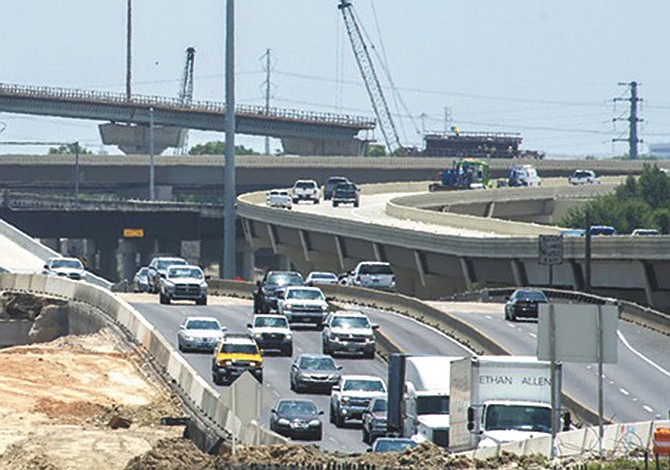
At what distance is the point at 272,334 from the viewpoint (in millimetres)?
68500

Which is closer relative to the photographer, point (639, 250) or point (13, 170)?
point (639, 250)

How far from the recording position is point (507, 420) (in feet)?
129

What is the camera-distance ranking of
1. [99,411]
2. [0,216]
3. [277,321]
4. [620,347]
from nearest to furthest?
[99,411] < [277,321] < [620,347] < [0,216]

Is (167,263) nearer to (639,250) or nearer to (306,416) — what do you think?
(639,250)

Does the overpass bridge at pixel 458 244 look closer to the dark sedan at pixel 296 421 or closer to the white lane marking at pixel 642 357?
the white lane marking at pixel 642 357

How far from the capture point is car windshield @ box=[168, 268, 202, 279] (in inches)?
3406

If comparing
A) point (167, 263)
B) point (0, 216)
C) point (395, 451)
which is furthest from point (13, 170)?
point (395, 451)

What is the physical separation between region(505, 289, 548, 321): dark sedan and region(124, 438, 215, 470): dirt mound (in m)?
42.7

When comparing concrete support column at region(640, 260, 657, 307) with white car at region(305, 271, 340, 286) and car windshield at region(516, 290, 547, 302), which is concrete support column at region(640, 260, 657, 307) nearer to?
car windshield at region(516, 290, 547, 302)

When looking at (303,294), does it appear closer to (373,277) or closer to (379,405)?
(373,277)

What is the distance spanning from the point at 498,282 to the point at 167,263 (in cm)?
2625

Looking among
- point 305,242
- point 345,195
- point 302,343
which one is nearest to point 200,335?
point 302,343

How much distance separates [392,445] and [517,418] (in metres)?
2.73

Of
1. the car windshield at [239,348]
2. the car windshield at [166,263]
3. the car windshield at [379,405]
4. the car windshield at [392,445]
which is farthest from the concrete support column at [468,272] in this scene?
the car windshield at [392,445]
